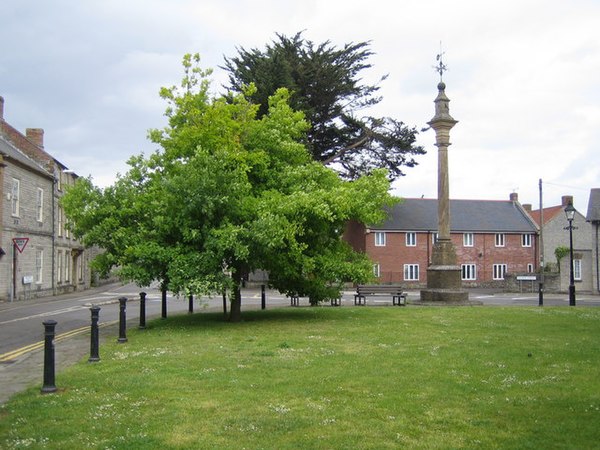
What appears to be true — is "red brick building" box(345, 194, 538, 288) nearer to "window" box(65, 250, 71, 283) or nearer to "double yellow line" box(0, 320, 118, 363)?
"window" box(65, 250, 71, 283)

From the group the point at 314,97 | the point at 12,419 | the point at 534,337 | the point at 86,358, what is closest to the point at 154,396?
the point at 12,419

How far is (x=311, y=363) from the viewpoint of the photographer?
1109 cm

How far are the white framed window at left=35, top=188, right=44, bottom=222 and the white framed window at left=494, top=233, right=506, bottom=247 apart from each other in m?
40.2

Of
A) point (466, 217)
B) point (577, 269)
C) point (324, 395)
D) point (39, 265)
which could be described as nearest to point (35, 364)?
point (324, 395)

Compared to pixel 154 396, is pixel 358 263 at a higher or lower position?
higher

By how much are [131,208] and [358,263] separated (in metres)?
7.43

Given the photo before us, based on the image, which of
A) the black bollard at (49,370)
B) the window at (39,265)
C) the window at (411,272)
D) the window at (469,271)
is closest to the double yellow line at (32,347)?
→ the black bollard at (49,370)

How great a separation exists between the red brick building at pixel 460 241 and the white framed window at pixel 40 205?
90.4 ft

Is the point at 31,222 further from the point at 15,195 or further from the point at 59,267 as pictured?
the point at 59,267

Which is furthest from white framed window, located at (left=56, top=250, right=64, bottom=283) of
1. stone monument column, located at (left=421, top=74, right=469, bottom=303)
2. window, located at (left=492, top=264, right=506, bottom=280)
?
window, located at (left=492, top=264, right=506, bottom=280)

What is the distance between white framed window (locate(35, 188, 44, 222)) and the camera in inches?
1539

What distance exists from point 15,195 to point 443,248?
78.2ft

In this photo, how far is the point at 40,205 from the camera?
1553 inches

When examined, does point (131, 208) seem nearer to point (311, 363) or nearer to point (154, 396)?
point (311, 363)
